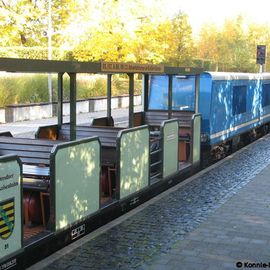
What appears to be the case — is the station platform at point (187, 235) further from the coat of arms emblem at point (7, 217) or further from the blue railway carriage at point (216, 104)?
the blue railway carriage at point (216, 104)

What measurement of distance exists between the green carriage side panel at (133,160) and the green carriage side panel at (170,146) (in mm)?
772

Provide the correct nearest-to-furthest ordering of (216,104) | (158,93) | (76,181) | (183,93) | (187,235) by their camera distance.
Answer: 1. (76,181)
2. (187,235)
3. (216,104)
4. (183,93)
5. (158,93)

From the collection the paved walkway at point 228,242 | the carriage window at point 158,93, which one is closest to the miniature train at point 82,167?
the carriage window at point 158,93

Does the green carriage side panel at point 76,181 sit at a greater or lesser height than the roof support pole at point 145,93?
lesser

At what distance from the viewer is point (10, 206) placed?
4.63 m

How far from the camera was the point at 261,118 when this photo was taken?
1678 centimetres

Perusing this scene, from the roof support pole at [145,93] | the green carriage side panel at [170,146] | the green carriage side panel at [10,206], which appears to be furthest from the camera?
the roof support pole at [145,93]

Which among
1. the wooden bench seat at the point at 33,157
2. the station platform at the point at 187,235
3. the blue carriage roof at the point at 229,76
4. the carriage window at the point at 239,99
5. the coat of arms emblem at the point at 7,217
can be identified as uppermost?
the blue carriage roof at the point at 229,76

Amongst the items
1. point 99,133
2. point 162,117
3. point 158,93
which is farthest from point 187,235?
point 158,93

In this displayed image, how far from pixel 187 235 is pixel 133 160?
1516 millimetres

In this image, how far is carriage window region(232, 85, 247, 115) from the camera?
13.3 meters

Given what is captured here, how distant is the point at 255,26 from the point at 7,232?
51.9 metres

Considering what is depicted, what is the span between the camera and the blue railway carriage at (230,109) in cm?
1134

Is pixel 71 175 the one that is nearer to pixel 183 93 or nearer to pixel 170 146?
pixel 170 146
